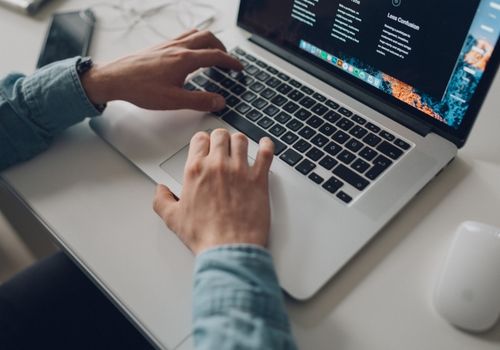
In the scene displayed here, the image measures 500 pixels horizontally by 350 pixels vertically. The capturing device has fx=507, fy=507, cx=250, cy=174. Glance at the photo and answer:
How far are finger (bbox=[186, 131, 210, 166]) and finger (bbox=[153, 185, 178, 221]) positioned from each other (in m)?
0.04

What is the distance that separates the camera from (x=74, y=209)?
623 mm

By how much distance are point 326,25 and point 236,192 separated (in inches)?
11.9

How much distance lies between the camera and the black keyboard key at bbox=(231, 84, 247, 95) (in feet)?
2.43

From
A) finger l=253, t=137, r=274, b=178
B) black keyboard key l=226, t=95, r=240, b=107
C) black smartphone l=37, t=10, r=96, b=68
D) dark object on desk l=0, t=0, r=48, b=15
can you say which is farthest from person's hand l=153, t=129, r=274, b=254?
dark object on desk l=0, t=0, r=48, b=15

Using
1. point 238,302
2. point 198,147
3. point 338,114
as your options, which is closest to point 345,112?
point 338,114

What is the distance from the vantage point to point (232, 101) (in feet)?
2.39

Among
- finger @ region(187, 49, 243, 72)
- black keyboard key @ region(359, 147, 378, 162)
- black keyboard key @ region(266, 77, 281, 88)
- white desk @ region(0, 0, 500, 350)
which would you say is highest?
finger @ region(187, 49, 243, 72)

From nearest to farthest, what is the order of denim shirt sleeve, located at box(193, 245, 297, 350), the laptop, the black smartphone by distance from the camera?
denim shirt sleeve, located at box(193, 245, 297, 350), the laptop, the black smartphone

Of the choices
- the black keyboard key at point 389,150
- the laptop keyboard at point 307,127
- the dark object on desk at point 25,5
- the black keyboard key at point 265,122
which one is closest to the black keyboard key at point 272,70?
the laptop keyboard at point 307,127

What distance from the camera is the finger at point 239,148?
605mm

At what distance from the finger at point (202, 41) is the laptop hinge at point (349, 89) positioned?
72 mm

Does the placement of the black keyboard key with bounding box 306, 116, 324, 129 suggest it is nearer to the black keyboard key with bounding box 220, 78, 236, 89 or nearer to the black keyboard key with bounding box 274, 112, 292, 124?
the black keyboard key with bounding box 274, 112, 292, 124

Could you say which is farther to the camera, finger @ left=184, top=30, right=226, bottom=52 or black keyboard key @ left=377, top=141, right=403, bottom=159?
finger @ left=184, top=30, right=226, bottom=52

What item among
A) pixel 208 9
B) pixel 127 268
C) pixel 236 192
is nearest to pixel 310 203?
pixel 236 192
